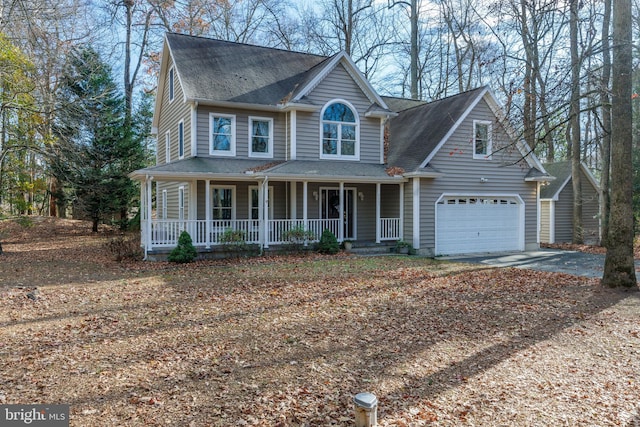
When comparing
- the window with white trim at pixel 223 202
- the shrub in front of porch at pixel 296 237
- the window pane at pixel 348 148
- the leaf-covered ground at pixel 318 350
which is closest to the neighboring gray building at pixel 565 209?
the window pane at pixel 348 148

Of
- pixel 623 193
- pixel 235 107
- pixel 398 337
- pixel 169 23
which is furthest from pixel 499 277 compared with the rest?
pixel 169 23

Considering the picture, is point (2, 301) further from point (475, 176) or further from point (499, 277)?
point (475, 176)

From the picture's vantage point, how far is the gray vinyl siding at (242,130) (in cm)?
1530

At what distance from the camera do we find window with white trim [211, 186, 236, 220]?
1595 centimetres

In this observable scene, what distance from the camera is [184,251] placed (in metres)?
13.0

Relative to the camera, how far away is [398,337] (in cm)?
615

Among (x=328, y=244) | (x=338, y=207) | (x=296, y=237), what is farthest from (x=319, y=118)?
(x=328, y=244)

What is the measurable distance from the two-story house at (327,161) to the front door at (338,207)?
4 cm

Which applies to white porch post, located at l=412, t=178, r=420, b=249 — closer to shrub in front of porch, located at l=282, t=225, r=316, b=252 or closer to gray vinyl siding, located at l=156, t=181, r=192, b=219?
shrub in front of porch, located at l=282, t=225, r=316, b=252

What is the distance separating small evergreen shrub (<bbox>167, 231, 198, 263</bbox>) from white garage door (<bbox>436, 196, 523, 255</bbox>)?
29.4ft

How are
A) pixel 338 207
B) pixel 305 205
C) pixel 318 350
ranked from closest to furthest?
pixel 318 350 → pixel 305 205 → pixel 338 207

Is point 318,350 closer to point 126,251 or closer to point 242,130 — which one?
point 126,251

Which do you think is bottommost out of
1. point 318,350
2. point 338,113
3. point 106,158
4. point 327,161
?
point 318,350

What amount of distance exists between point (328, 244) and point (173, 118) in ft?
28.8
